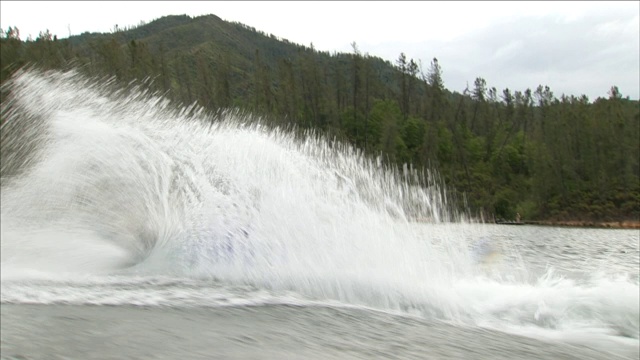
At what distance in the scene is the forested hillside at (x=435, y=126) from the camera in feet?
251

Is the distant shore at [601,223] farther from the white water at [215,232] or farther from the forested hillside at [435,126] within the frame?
the white water at [215,232]

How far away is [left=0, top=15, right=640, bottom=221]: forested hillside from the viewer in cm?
7662

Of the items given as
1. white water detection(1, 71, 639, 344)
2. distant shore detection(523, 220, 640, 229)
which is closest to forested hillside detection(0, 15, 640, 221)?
distant shore detection(523, 220, 640, 229)

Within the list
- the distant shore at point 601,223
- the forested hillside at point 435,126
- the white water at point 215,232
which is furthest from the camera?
the forested hillside at point 435,126

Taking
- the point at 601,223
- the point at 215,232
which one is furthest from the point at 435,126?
the point at 215,232

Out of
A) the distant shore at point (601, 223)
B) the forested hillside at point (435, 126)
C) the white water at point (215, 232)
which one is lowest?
the distant shore at point (601, 223)

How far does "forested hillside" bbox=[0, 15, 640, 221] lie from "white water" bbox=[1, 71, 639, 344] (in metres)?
56.9

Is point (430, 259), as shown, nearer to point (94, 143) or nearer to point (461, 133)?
point (94, 143)

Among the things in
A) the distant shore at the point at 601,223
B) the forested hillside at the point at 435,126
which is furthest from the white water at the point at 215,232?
the forested hillside at the point at 435,126

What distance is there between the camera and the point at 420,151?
3617 inches

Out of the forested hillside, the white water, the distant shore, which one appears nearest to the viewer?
the white water

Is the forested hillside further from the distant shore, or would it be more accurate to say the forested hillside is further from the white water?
the white water

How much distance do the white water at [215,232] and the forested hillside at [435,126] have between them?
56859 millimetres

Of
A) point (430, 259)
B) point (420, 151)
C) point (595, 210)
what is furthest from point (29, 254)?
point (420, 151)
